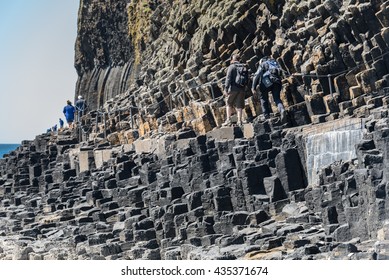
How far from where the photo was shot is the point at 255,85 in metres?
26.4

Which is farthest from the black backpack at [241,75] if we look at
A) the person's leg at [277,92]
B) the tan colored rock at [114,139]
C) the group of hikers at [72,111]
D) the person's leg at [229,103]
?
the group of hikers at [72,111]

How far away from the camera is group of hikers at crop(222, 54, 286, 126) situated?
26000mm

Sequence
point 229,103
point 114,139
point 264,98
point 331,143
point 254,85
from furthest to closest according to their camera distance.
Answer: point 114,139, point 229,103, point 264,98, point 254,85, point 331,143

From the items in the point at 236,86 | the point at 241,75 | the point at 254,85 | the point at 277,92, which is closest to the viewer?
the point at 277,92

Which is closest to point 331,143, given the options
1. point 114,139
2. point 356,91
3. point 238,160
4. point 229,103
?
point 356,91

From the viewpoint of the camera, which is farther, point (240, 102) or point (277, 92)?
point (240, 102)

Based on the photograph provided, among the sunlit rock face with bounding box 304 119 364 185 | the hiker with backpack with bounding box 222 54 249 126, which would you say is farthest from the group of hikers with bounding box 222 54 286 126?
the sunlit rock face with bounding box 304 119 364 185

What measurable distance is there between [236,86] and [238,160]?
3.13m

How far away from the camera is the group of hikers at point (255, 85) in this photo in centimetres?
2600

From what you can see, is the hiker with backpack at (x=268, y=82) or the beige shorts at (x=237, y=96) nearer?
the hiker with backpack at (x=268, y=82)

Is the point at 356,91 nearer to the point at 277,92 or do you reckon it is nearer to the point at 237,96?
the point at 277,92

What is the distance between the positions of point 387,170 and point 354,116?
452cm

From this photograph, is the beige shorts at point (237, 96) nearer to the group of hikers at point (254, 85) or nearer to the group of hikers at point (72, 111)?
the group of hikers at point (254, 85)
